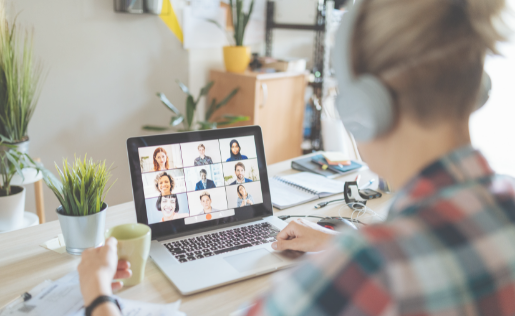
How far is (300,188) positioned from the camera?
158 centimetres

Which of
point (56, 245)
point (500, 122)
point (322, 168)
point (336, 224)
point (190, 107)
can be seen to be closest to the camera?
point (56, 245)

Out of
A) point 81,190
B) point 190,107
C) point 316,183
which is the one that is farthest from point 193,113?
point 81,190

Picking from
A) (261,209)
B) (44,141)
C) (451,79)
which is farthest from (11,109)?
(451,79)

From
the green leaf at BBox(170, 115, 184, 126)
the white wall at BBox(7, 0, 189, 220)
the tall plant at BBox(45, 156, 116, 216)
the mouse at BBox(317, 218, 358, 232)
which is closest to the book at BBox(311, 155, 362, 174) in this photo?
the mouse at BBox(317, 218, 358, 232)

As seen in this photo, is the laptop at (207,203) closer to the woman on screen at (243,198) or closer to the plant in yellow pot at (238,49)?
the woman on screen at (243,198)

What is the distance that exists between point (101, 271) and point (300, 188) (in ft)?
2.95

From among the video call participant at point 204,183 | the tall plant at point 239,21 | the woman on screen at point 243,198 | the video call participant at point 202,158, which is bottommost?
the woman on screen at point 243,198

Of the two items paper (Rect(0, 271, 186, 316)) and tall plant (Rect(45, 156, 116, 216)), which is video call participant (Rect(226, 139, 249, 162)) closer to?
tall plant (Rect(45, 156, 116, 216))

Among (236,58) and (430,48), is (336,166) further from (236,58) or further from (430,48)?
(236,58)

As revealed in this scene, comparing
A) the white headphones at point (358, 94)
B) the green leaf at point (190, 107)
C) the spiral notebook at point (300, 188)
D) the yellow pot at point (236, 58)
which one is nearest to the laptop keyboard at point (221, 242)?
the spiral notebook at point (300, 188)

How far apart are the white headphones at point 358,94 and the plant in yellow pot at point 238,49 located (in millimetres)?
2492

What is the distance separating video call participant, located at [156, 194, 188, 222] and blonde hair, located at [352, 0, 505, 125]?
748 millimetres

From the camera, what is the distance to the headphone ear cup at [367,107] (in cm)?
53

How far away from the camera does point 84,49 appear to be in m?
2.59
